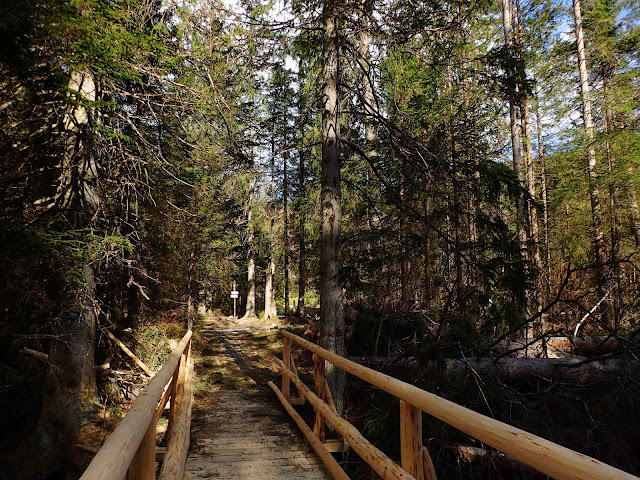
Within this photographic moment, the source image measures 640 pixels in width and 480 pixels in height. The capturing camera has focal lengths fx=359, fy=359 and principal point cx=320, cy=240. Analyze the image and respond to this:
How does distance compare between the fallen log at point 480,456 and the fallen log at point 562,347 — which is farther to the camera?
the fallen log at point 562,347

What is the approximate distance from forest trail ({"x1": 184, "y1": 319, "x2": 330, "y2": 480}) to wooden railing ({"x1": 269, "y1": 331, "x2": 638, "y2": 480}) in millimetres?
269

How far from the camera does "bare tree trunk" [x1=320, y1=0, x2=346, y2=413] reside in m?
6.05

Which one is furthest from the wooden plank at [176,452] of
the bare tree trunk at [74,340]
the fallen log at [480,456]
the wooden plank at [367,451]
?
the bare tree trunk at [74,340]

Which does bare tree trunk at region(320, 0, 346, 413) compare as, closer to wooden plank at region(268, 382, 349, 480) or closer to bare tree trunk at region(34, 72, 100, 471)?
wooden plank at region(268, 382, 349, 480)

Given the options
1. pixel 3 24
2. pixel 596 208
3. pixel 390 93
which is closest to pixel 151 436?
pixel 3 24

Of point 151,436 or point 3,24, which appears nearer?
point 151,436

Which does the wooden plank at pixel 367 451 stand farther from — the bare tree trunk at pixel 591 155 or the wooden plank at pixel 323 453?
the bare tree trunk at pixel 591 155

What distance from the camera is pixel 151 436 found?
1.91 m

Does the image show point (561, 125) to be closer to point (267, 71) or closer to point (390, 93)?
point (390, 93)

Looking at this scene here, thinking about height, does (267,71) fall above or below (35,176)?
above

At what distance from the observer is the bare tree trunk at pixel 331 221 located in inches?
238

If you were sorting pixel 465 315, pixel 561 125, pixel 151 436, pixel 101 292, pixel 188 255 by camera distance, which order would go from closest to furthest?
pixel 151 436, pixel 465 315, pixel 101 292, pixel 188 255, pixel 561 125

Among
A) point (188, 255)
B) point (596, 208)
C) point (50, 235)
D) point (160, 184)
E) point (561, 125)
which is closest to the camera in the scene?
point (50, 235)

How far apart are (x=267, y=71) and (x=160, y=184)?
13.0ft
